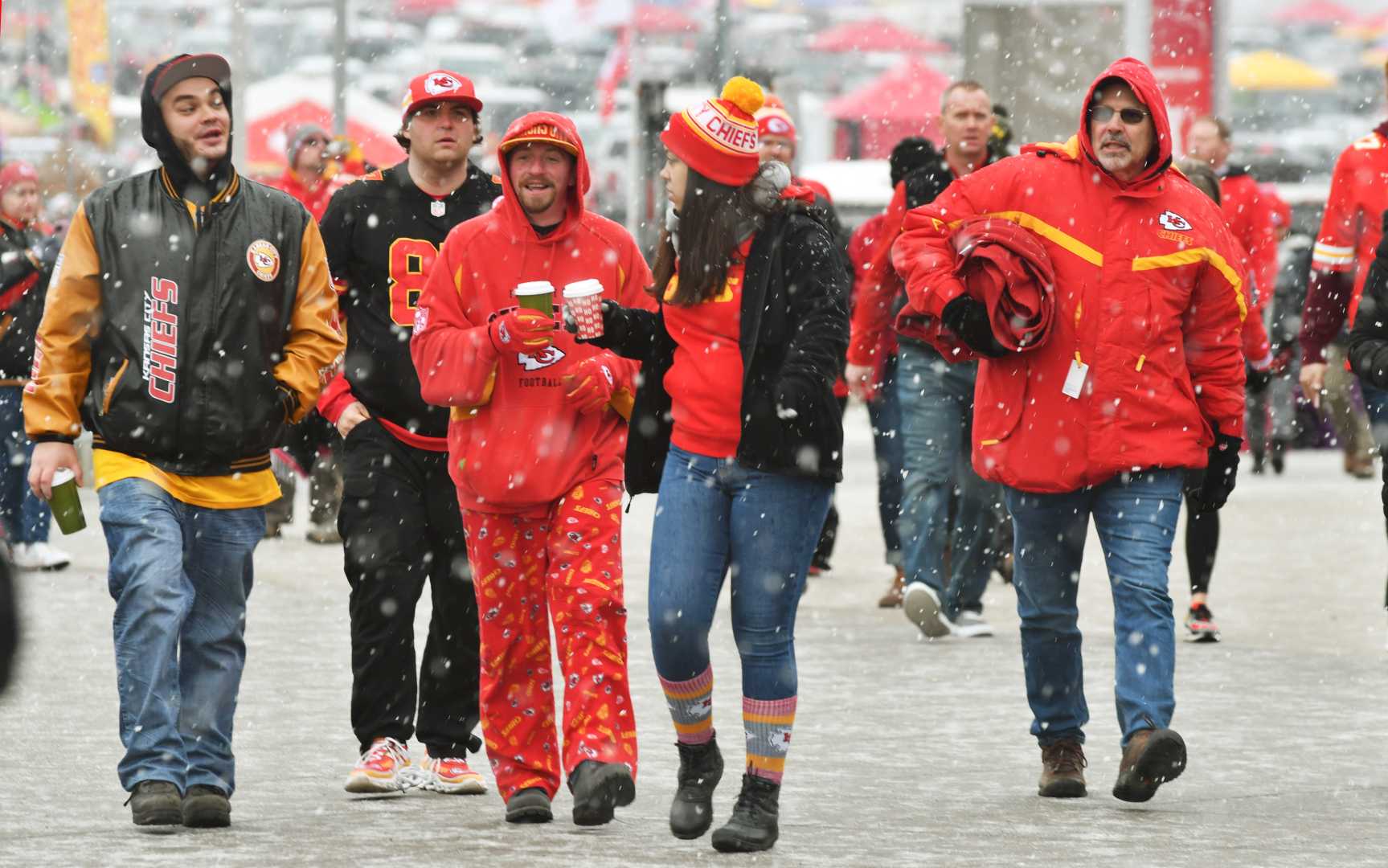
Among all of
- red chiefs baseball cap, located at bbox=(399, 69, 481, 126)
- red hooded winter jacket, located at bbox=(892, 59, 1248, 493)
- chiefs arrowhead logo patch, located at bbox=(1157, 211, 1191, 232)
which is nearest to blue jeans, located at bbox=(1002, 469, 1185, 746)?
red hooded winter jacket, located at bbox=(892, 59, 1248, 493)

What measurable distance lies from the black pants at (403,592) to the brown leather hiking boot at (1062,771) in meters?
1.67

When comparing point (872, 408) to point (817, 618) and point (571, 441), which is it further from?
point (571, 441)

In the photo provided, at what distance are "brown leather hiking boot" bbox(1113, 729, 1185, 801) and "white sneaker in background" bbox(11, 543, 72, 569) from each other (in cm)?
769

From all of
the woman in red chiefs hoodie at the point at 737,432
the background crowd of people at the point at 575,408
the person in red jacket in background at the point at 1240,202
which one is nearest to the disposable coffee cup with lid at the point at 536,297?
the background crowd of people at the point at 575,408

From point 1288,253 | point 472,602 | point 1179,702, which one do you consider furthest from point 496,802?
point 1288,253

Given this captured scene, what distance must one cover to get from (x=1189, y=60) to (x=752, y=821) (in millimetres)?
14859

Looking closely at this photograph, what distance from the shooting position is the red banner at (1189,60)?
20.2m

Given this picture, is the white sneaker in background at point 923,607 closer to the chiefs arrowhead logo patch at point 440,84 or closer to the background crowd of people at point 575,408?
the background crowd of people at point 575,408

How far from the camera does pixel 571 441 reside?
22.1 feet

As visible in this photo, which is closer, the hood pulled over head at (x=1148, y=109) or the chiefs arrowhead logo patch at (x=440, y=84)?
the hood pulled over head at (x=1148, y=109)

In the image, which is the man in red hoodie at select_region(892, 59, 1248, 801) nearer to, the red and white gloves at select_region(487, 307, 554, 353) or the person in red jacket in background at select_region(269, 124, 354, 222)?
the red and white gloves at select_region(487, 307, 554, 353)

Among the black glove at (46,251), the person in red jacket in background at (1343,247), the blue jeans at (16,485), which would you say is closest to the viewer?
the person in red jacket in background at (1343,247)

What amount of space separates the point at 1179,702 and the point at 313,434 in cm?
334

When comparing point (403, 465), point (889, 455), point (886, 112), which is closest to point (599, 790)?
point (403, 465)
